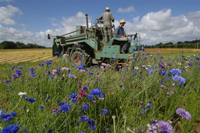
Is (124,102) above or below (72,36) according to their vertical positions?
below

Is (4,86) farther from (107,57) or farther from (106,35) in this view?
(106,35)

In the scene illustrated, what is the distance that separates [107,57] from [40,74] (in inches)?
139

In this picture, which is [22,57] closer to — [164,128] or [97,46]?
[97,46]

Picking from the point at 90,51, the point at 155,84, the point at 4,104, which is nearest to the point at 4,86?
the point at 4,104

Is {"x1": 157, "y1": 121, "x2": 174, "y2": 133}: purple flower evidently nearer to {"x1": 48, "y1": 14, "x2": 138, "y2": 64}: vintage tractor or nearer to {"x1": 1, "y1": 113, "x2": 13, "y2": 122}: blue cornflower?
{"x1": 1, "y1": 113, "x2": 13, "y2": 122}: blue cornflower

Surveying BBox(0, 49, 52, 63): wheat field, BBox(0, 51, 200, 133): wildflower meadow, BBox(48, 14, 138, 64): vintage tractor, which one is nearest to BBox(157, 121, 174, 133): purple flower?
BBox(0, 51, 200, 133): wildflower meadow

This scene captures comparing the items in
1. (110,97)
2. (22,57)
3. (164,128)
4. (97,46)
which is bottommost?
(110,97)

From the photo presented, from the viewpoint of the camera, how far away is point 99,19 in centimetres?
659

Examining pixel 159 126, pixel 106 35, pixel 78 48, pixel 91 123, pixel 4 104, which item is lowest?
pixel 4 104

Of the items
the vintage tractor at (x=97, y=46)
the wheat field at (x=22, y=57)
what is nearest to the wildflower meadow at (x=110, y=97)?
the vintage tractor at (x=97, y=46)

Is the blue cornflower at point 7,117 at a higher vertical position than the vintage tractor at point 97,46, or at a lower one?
lower

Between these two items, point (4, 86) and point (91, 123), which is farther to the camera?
point (4, 86)

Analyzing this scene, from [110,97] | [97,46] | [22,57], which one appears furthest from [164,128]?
[22,57]

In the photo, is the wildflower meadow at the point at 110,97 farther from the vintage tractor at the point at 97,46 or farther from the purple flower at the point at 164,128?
the vintage tractor at the point at 97,46
